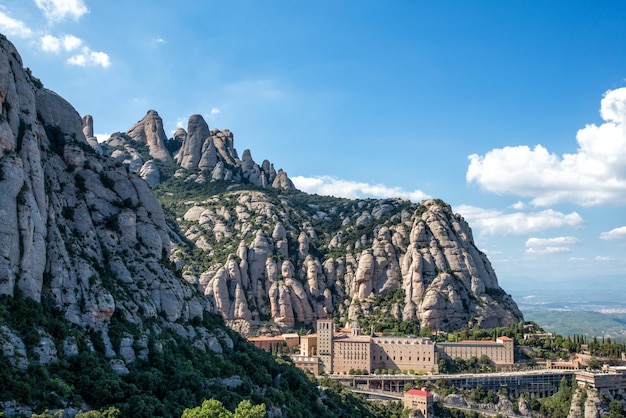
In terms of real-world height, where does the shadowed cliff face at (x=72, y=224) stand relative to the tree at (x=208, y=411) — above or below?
above

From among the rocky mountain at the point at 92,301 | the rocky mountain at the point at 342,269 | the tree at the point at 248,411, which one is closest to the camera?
the rocky mountain at the point at 92,301

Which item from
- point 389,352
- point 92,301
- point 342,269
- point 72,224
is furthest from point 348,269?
point 92,301

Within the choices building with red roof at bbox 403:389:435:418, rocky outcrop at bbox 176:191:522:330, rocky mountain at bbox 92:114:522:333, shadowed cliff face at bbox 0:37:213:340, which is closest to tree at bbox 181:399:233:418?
shadowed cliff face at bbox 0:37:213:340

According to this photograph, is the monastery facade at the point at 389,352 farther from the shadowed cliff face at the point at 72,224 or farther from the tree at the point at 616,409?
the shadowed cliff face at the point at 72,224

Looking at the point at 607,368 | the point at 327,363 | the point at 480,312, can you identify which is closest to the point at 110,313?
the point at 327,363

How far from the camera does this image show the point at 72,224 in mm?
72500

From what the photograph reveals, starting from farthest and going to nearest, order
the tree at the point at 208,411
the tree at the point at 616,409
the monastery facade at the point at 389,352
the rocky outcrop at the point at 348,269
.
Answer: the rocky outcrop at the point at 348,269 → the monastery facade at the point at 389,352 → the tree at the point at 616,409 → the tree at the point at 208,411

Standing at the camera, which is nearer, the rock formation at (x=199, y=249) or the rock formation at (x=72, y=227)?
the rock formation at (x=72, y=227)

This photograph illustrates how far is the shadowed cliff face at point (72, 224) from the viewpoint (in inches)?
2280

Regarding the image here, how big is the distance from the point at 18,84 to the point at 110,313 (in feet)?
85.1

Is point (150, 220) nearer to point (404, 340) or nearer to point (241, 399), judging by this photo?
point (241, 399)

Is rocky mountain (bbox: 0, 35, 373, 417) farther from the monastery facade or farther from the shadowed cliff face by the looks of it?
the monastery facade

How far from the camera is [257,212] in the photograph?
7505 inches

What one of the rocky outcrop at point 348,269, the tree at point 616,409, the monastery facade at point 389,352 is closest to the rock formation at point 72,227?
the monastery facade at point 389,352
